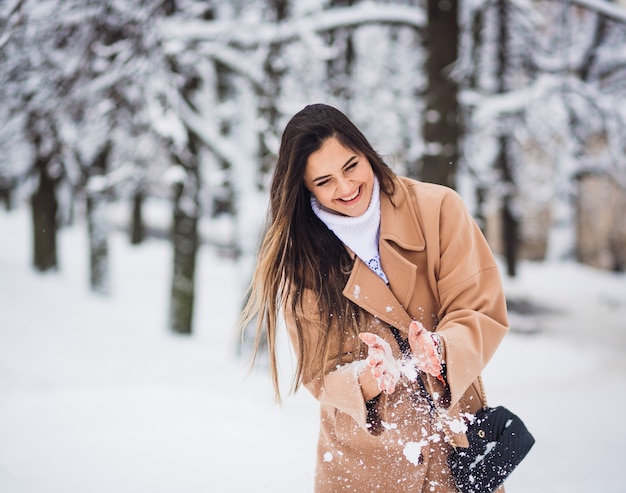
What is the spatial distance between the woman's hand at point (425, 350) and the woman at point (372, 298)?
0.9 inches

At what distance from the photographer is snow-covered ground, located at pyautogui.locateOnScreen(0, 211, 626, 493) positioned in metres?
3.86

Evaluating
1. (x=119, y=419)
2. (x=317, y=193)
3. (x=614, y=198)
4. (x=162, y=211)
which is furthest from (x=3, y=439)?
(x=162, y=211)

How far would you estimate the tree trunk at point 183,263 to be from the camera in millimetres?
8883

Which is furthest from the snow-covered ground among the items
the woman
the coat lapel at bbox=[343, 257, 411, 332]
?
the coat lapel at bbox=[343, 257, 411, 332]

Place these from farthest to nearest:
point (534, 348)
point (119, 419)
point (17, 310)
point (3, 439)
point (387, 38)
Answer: point (387, 38), point (17, 310), point (534, 348), point (119, 419), point (3, 439)

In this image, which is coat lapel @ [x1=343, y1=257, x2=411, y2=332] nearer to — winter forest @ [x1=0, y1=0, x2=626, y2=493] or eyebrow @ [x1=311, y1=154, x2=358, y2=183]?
eyebrow @ [x1=311, y1=154, x2=358, y2=183]

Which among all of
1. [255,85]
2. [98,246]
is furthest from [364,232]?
[98,246]

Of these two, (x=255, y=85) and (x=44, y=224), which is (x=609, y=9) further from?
(x=44, y=224)

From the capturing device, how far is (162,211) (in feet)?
114

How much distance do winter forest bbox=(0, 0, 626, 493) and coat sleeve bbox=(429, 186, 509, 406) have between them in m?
0.76

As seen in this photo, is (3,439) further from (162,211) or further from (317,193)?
(162,211)

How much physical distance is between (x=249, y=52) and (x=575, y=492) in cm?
607

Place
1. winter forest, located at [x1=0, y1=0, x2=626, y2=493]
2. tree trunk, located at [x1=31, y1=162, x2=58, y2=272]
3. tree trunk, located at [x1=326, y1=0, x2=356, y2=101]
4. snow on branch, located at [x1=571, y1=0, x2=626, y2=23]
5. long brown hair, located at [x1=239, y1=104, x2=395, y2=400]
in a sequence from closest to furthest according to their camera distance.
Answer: long brown hair, located at [x1=239, y1=104, x2=395, y2=400] → winter forest, located at [x1=0, y1=0, x2=626, y2=493] → snow on branch, located at [x1=571, y1=0, x2=626, y2=23] → tree trunk, located at [x1=326, y1=0, x2=356, y2=101] → tree trunk, located at [x1=31, y1=162, x2=58, y2=272]

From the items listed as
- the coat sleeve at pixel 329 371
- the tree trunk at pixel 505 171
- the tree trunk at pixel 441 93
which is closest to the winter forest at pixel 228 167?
the tree trunk at pixel 441 93
